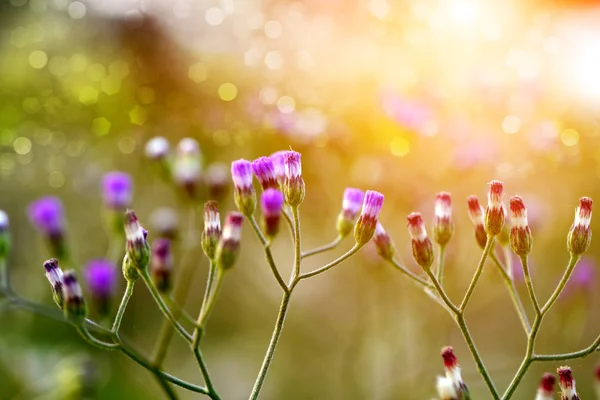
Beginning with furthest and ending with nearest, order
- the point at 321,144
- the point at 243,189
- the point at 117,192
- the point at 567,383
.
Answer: the point at 321,144, the point at 117,192, the point at 243,189, the point at 567,383

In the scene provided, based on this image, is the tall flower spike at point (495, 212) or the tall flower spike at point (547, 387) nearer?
the tall flower spike at point (547, 387)

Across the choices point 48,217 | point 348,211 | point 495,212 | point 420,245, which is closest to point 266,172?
point 348,211

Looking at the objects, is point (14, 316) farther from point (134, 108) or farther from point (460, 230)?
point (460, 230)

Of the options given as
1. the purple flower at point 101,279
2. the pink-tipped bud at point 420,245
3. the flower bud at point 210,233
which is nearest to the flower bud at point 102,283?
the purple flower at point 101,279

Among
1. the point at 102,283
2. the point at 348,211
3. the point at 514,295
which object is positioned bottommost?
the point at 102,283

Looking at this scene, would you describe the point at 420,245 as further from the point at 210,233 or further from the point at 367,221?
the point at 210,233

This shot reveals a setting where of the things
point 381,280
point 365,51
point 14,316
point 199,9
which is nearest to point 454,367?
point 381,280

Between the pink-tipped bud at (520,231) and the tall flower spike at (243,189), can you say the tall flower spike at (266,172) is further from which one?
the pink-tipped bud at (520,231)
